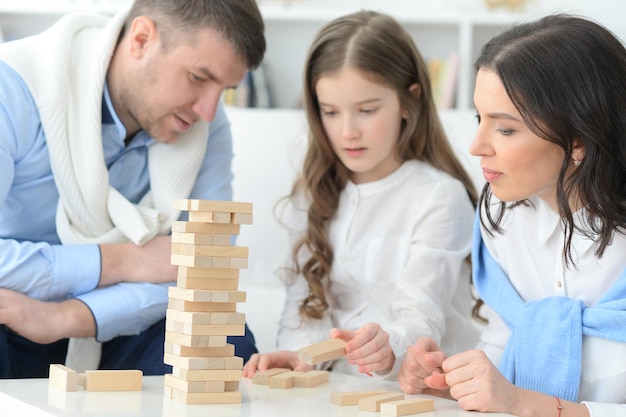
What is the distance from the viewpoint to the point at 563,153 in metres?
1.37

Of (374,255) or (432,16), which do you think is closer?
(374,255)

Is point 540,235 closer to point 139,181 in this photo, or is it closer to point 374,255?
point 374,255

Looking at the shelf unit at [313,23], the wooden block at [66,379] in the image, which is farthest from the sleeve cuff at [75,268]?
the shelf unit at [313,23]

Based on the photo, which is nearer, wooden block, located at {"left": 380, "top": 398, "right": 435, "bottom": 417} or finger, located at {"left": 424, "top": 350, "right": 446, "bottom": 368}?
wooden block, located at {"left": 380, "top": 398, "right": 435, "bottom": 417}

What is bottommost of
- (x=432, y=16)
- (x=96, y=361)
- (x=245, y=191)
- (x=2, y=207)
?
(x=96, y=361)

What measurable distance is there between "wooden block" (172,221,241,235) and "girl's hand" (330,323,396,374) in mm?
323

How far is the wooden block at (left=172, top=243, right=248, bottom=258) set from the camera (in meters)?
1.19

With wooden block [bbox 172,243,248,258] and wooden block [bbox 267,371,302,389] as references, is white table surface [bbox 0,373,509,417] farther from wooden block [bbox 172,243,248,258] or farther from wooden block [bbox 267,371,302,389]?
wooden block [bbox 172,243,248,258]

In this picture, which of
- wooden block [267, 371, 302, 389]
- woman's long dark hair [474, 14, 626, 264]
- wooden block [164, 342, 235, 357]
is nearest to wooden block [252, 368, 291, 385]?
wooden block [267, 371, 302, 389]

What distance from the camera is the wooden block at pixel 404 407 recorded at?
1185 millimetres

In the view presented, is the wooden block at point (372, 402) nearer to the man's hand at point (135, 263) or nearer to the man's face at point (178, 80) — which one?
the man's hand at point (135, 263)

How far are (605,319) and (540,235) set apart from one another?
21 cm

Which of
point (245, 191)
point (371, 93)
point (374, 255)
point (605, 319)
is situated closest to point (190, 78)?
point (371, 93)

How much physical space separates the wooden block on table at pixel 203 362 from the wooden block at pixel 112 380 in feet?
0.27
